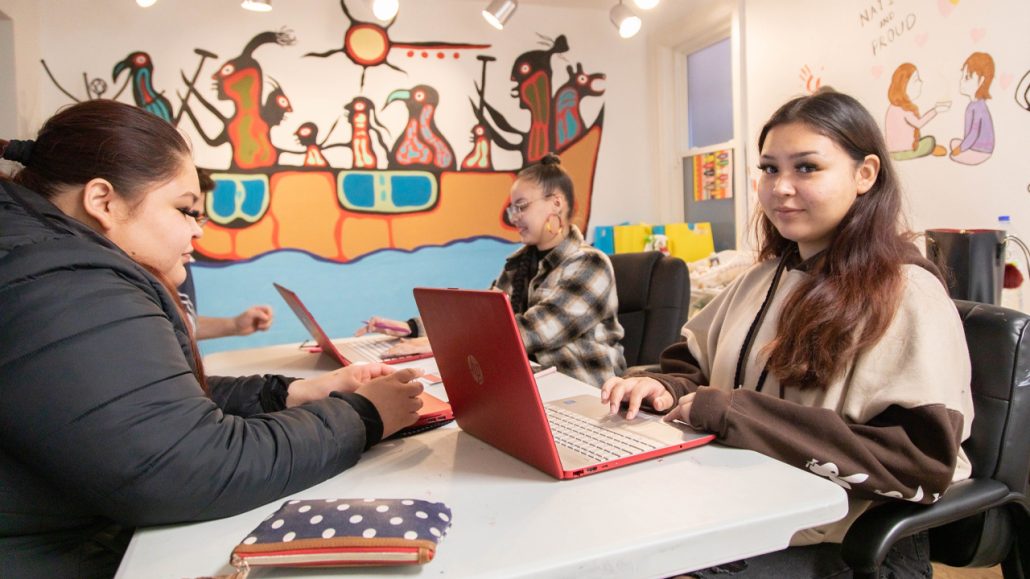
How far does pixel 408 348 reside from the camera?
195cm

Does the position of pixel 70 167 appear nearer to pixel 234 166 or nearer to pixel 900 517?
pixel 900 517

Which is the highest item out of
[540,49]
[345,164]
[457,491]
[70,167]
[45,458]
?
[540,49]

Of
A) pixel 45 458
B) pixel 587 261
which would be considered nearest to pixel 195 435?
pixel 45 458

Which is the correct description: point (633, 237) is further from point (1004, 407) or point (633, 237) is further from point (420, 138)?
point (1004, 407)

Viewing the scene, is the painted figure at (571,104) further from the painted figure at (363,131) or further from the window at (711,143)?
the painted figure at (363,131)

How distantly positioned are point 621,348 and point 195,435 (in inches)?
62.6

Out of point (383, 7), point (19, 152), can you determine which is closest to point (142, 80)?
point (383, 7)

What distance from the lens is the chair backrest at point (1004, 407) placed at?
43.0 inches

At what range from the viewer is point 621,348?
219 cm

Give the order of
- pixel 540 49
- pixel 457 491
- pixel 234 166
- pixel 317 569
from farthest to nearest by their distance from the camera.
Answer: pixel 540 49 < pixel 234 166 < pixel 457 491 < pixel 317 569

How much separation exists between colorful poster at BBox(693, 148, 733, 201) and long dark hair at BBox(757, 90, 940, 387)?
2.56m

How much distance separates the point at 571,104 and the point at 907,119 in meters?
2.05

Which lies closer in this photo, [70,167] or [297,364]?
[70,167]

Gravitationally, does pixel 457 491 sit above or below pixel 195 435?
below
